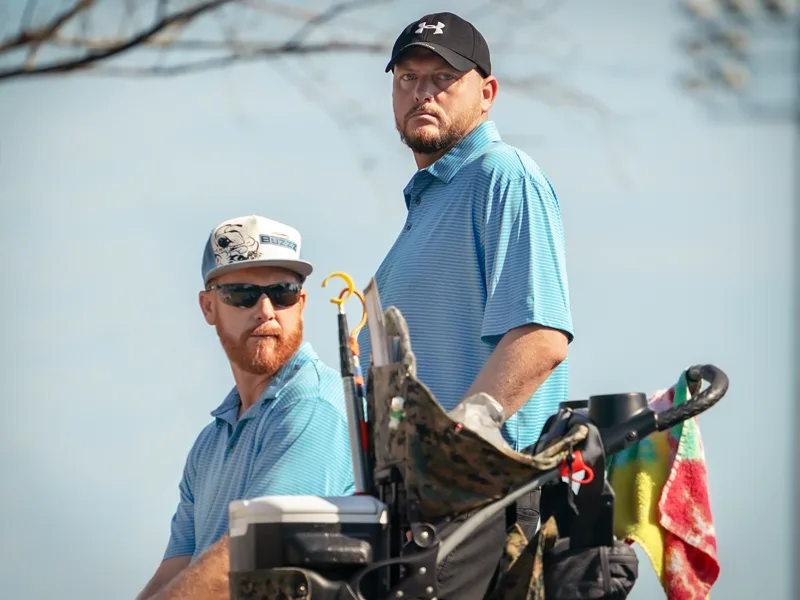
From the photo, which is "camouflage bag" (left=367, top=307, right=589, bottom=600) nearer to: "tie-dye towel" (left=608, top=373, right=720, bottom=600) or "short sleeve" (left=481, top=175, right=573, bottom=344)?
"tie-dye towel" (left=608, top=373, right=720, bottom=600)

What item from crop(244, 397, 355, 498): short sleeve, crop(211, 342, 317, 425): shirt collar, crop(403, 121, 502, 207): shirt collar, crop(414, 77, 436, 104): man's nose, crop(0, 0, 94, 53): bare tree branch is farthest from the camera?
crop(211, 342, 317, 425): shirt collar

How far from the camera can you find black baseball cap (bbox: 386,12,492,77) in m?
4.52

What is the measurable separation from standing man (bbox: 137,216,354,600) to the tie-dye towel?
48.6 inches

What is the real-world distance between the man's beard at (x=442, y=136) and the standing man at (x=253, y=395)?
86 centimetres

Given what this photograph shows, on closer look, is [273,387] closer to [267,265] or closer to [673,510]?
[267,265]

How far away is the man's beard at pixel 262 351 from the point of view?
5.23m

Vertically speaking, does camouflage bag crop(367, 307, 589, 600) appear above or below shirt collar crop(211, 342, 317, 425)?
below

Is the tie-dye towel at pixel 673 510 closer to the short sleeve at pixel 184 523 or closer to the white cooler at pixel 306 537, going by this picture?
the white cooler at pixel 306 537

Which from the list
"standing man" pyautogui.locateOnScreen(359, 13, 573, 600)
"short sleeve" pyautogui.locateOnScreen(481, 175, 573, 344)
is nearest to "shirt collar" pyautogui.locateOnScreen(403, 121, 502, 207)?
"standing man" pyautogui.locateOnScreen(359, 13, 573, 600)

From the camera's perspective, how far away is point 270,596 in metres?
3.27

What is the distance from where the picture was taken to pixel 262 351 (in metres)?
5.23

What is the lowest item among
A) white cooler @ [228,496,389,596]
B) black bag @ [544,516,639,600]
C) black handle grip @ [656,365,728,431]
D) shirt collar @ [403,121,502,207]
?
black bag @ [544,516,639,600]

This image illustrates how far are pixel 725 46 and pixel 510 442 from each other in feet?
3.83

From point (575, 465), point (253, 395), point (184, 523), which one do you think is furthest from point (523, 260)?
point (184, 523)
